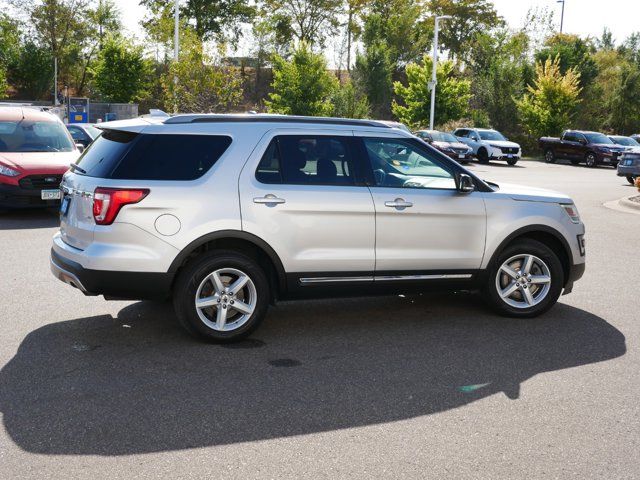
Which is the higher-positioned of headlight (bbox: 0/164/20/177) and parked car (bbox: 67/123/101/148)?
parked car (bbox: 67/123/101/148)

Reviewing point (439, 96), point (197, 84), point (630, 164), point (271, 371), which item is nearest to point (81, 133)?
point (197, 84)

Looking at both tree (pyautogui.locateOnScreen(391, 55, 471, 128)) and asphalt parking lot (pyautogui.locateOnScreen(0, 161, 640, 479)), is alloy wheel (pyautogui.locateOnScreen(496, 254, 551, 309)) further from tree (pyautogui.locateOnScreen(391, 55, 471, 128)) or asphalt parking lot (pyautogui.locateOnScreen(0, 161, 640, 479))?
tree (pyautogui.locateOnScreen(391, 55, 471, 128))

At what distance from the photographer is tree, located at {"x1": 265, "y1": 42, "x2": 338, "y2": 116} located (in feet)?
124

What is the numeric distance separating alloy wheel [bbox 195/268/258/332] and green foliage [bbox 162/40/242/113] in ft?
86.2

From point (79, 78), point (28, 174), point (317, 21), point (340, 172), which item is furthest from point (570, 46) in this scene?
point (340, 172)

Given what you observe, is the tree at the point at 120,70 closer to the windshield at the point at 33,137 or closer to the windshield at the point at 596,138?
the windshield at the point at 596,138

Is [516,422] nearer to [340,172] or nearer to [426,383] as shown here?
[426,383]

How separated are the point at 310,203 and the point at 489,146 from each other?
1248 inches

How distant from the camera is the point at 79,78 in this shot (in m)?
59.4

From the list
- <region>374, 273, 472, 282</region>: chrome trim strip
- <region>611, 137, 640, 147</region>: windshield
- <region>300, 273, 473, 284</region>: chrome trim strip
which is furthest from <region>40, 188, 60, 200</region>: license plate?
<region>611, 137, 640, 147</region>: windshield

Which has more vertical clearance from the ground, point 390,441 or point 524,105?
point 524,105

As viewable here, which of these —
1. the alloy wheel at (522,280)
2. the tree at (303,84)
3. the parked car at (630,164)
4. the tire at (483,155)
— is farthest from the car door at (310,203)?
the tree at (303,84)

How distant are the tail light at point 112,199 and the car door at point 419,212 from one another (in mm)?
1994

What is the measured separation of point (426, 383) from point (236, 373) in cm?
135
